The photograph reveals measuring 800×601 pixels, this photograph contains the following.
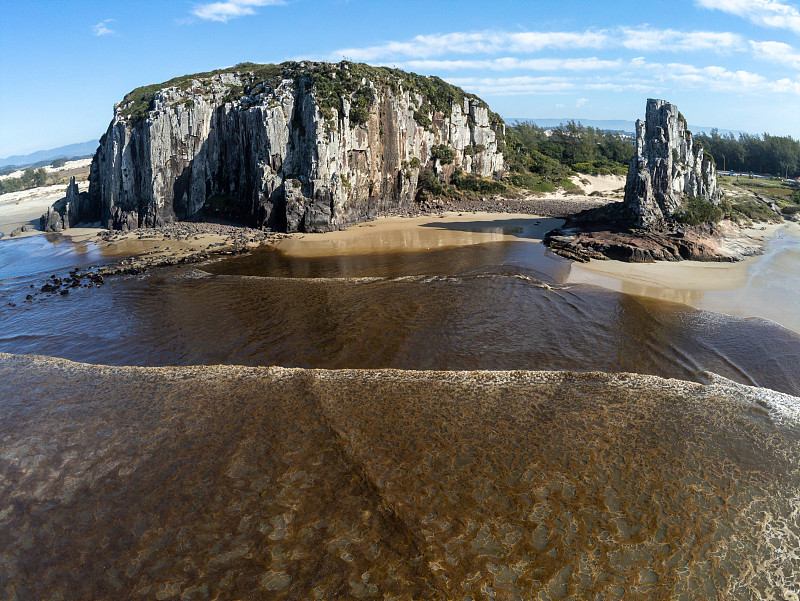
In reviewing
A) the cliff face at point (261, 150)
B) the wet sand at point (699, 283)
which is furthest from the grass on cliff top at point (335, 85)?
the wet sand at point (699, 283)

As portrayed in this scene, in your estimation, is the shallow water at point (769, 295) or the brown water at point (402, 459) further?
the shallow water at point (769, 295)

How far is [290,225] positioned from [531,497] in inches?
1268

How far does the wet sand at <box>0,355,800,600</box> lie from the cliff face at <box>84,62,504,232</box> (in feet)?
88.7

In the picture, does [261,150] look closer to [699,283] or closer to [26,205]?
[699,283]

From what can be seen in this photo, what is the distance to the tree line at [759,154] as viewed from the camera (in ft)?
212

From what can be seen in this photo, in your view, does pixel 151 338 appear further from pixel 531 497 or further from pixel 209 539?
pixel 531 497

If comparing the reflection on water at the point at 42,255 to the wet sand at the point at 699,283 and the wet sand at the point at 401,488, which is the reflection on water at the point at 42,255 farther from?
the wet sand at the point at 699,283

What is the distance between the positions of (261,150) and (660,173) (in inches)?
1179

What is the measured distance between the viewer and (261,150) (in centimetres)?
3938

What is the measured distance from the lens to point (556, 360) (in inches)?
595

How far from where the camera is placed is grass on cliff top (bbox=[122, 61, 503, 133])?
1640 inches

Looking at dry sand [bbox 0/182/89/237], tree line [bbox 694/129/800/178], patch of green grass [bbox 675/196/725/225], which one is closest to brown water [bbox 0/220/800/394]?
patch of green grass [bbox 675/196/725/225]

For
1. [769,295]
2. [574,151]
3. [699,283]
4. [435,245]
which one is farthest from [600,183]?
[769,295]

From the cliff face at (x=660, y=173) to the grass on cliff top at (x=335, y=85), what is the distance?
2343 cm
